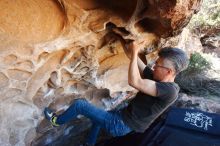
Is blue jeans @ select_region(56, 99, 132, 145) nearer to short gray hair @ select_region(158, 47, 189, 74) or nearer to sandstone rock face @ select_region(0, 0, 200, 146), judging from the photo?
sandstone rock face @ select_region(0, 0, 200, 146)

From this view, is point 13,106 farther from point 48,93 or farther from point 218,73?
point 218,73

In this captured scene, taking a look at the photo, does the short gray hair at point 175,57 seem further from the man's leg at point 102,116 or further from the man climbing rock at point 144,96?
the man's leg at point 102,116

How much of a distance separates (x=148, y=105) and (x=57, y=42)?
104 cm

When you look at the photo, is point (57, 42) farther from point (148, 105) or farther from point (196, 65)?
point (196, 65)

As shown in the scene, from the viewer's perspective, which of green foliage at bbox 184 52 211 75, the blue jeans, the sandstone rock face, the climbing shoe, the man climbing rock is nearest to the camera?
the man climbing rock

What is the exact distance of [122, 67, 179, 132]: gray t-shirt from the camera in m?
2.77

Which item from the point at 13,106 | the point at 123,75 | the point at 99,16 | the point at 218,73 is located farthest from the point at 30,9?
the point at 218,73

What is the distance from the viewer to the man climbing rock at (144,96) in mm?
2719

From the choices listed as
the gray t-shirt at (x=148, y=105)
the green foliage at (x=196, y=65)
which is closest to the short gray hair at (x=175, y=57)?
the gray t-shirt at (x=148, y=105)

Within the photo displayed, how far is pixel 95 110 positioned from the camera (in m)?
3.18

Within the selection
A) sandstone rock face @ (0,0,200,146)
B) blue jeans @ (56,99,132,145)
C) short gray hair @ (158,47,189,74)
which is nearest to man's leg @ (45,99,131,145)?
blue jeans @ (56,99,132,145)

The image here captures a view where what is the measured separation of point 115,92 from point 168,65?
6.10 feet

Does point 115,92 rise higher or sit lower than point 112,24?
lower

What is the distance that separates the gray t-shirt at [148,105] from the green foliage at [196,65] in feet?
13.2
